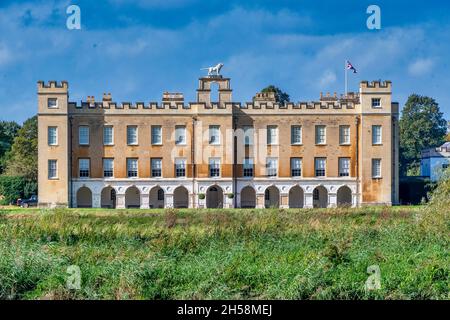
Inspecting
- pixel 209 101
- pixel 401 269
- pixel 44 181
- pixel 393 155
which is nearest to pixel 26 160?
pixel 44 181

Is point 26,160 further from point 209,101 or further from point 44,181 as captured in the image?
point 209,101

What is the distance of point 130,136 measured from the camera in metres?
43.0

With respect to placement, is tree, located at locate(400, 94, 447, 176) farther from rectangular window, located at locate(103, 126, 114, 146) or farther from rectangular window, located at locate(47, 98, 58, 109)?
rectangular window, located at locate(47, 98, 58, 109)

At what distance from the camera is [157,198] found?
44375 mm

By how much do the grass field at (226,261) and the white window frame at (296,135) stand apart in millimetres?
23382

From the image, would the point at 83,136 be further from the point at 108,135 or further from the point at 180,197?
the point at 180,197

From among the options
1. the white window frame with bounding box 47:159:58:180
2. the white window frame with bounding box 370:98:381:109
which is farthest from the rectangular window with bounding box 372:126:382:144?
the white window frame with bounding box 47:159:58:180

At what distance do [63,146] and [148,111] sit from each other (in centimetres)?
667

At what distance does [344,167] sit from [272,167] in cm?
545

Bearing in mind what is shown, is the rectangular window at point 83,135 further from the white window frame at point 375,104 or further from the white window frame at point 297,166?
the white window frame at point 375,104

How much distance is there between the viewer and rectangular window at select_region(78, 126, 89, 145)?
42656 mm

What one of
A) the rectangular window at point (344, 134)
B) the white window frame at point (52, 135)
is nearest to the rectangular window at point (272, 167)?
the rectangular window at point (344, 134)

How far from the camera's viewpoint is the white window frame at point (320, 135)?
142 ft

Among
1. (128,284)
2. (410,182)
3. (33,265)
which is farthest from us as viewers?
(410,182)
